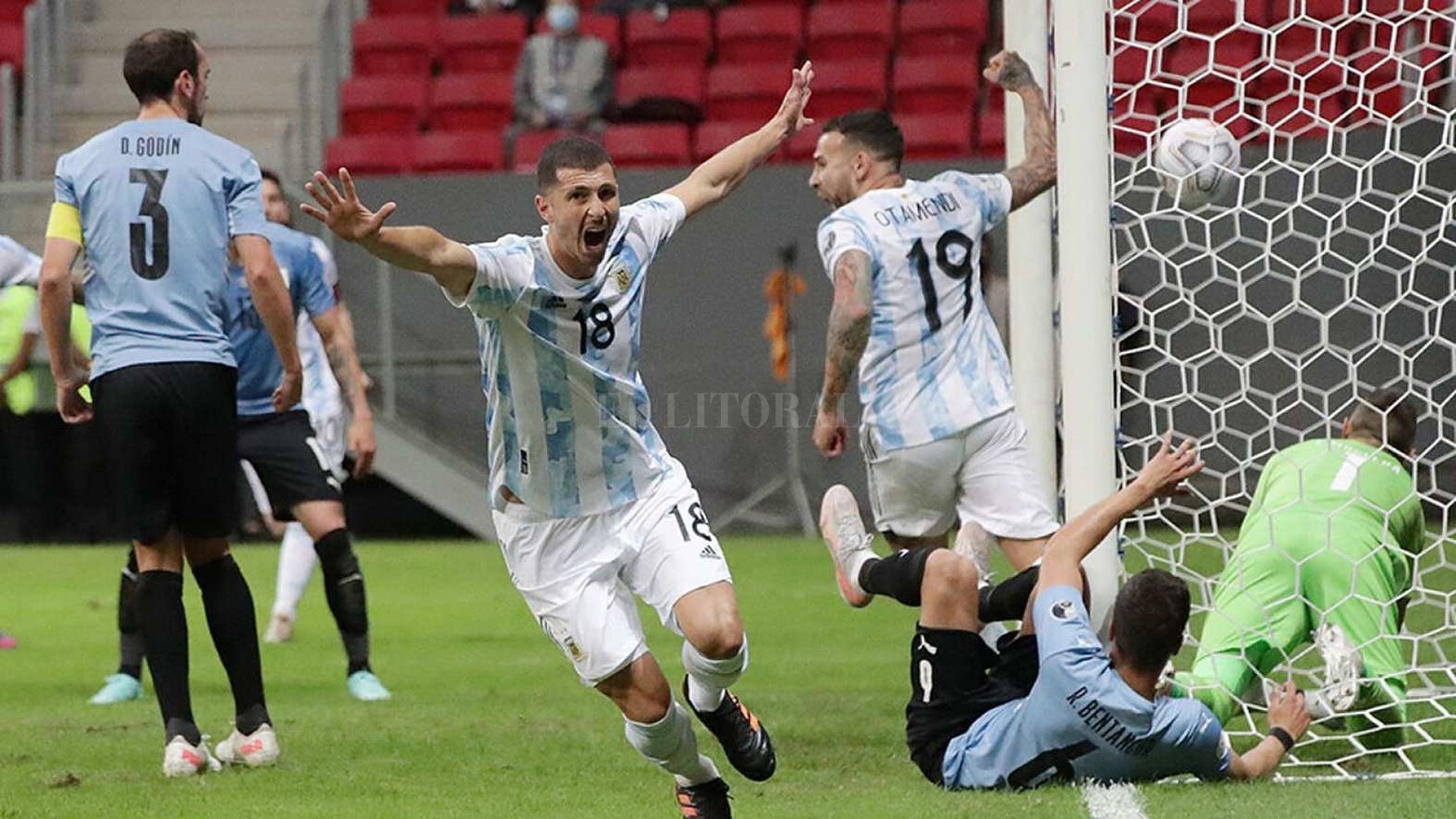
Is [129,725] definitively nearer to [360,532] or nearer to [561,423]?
[561,423]

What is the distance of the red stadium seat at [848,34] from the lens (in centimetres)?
1756

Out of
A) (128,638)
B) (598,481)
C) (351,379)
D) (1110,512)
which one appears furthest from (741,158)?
(128,638)

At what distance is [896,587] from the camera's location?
6.28 meters

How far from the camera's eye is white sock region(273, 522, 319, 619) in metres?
9.88

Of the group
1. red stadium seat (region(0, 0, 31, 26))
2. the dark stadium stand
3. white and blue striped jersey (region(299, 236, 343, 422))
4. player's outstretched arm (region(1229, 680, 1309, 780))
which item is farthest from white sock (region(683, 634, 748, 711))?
red stadium seat (region(0, 0, 31, 26))

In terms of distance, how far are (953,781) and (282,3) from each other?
15.5m

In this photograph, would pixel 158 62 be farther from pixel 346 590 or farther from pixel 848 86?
pixel 848 86

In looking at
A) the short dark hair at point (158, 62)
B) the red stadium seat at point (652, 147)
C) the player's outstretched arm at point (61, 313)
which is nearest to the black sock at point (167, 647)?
the player's outstretched arm at point (61, 313)

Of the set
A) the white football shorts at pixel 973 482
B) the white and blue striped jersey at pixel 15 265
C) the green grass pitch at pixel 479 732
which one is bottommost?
the green grass pitch at pixel 479 732

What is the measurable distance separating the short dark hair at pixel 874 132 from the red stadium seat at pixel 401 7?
12731 millimetres

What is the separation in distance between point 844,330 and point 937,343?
0.44 metres

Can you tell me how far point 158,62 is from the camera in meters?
6.09

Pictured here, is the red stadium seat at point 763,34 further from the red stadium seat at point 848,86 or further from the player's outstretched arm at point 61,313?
the player's outstretched arm at point 61,313

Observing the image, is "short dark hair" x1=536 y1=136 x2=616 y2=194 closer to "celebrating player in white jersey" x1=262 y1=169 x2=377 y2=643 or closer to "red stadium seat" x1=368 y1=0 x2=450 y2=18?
"celebrating player in white jersey" x1=262 y1=169 x2=377 y2=643
